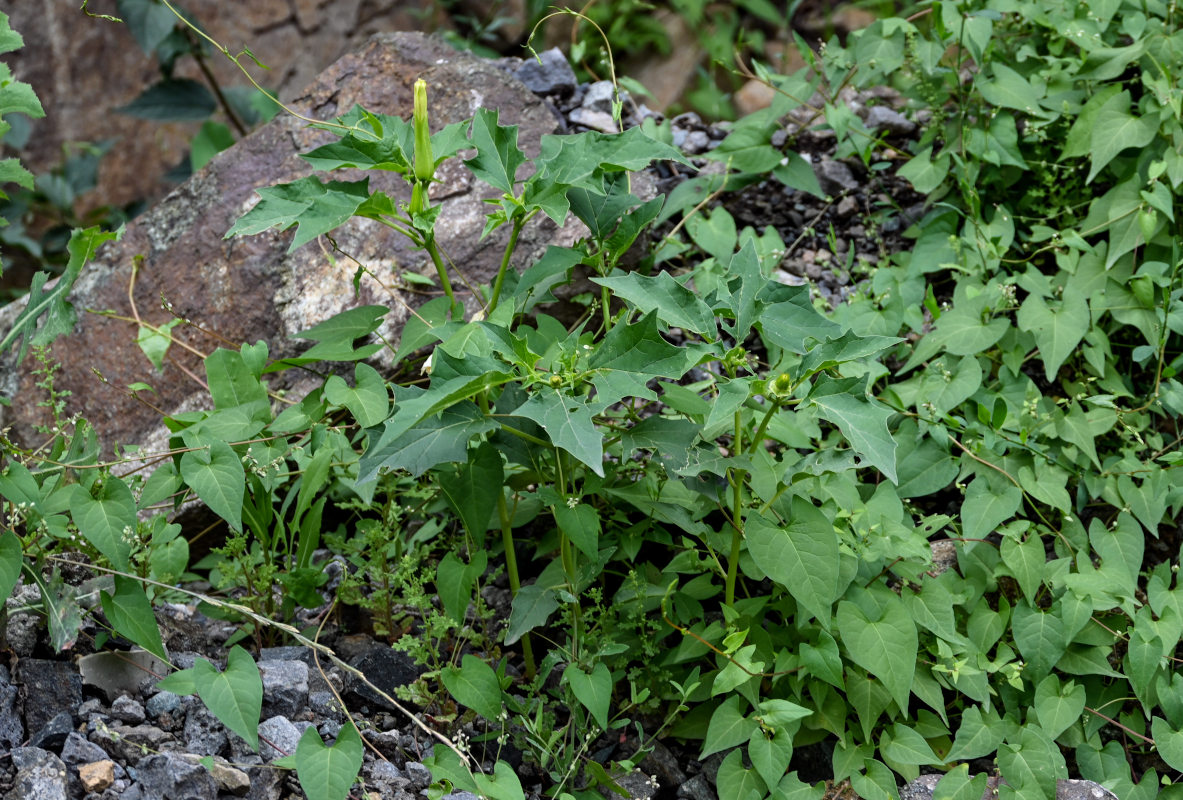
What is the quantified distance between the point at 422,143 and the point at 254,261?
1.16 m

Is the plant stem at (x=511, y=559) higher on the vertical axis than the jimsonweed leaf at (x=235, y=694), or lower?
lower

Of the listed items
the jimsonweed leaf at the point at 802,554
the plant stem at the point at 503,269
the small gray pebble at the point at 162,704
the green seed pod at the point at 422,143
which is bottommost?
the small gray pebble at the point at 162,704

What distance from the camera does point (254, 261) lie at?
2750 millimetres

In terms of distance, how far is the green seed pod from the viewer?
1.75 meters

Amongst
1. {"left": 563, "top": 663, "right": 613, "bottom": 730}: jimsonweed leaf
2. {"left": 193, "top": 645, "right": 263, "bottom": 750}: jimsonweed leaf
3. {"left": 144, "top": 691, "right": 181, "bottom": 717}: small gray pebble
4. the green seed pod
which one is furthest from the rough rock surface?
the green seed pod

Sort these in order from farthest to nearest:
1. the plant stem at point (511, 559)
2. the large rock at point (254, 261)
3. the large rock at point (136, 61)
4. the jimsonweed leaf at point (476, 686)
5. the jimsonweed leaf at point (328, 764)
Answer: the large rock at point (136, 61), the large rock at point (254, 261), the plant stem at point (511, 559), the jimsonweed leaf at point (476, 686), the jimsonweed leaf at point (328, 764)

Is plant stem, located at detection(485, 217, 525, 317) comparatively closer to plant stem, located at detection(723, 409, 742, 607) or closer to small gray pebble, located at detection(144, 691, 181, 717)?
plant stem, located at detection(723, 409, 742, 607)

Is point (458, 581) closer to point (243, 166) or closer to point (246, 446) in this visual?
point (246, 446)

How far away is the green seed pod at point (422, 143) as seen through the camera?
175 centimetres

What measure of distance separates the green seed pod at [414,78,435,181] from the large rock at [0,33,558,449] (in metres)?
0.79

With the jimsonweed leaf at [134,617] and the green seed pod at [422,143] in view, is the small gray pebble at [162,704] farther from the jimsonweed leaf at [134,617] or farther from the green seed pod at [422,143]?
the green seed pod at [422,143]

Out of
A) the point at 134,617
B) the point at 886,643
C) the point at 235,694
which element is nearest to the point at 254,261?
the point at 134,617

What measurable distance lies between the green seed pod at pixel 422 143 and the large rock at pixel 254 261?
0.79m

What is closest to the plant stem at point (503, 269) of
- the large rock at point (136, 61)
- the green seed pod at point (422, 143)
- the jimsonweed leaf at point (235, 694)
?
the green seed pod at point (422, 143)
